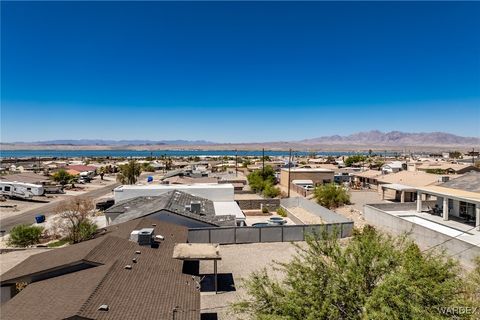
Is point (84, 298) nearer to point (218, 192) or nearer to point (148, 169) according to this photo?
point (218, 192)

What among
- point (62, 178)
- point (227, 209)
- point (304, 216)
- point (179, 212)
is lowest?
point (304, 216)

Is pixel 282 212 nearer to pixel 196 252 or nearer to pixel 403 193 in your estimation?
pixel 403 193

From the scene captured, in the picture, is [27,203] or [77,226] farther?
[27,203]

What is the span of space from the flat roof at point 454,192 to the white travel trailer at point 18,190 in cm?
5030

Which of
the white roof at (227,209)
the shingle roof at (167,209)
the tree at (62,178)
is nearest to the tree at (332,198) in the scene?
the white roof at (227,209)

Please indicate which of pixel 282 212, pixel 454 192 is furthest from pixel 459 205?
pixel 282 212

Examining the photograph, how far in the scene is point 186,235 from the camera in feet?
77.0

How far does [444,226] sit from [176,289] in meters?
22.1

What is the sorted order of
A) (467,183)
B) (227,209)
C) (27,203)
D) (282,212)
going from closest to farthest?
(467,183) → (227,209) → (282,212) → (27,203)

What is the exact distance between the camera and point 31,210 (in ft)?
151

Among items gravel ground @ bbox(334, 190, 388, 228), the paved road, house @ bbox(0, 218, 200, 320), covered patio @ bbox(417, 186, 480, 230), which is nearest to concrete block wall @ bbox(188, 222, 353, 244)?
gravel ground @ bbox(334, 190, 388, 228)

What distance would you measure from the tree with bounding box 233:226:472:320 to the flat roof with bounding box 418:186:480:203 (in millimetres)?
18209

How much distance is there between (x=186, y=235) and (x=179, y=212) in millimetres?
3643

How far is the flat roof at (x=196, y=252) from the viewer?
17391 millimetres
